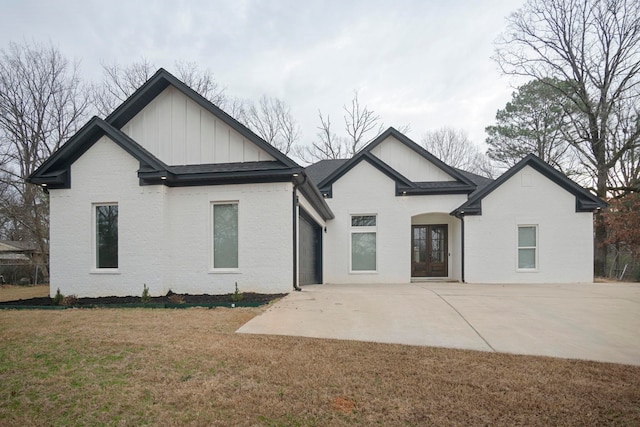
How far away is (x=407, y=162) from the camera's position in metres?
15.6

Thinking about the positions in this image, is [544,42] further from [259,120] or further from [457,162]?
[259,120]

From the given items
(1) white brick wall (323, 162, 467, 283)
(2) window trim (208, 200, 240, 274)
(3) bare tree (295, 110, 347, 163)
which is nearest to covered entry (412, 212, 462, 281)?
(1) white brick wall (323, 162, 467, 283)

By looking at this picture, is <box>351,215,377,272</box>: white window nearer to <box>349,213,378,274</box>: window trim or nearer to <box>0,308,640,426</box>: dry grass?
<box>349,213,378,274</box>: window trim

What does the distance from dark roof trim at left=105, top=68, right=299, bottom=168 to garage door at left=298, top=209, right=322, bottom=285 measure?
271 cm

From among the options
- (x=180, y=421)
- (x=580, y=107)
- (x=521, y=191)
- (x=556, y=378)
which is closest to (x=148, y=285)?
(x=180, y=421)

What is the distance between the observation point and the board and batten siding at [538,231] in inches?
535

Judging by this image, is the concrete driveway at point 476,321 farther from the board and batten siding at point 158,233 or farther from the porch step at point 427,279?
the porch step at point 427,279

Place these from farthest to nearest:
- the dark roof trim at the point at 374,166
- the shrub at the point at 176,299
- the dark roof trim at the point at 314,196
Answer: the dark roof trim at the point at 374,166, the dark roof trim at the point at 314,196, the shrub at the point at 176,299

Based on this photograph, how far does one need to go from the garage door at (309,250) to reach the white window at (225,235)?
2197 mm

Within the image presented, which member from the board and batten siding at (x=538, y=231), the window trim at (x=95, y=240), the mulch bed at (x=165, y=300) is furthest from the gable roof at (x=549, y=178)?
the window trim at (x=95, y=240)

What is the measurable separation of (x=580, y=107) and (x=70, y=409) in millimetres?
26771

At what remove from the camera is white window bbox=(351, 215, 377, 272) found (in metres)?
14.9

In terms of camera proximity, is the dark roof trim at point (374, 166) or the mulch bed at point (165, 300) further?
the dark roof trim at point (374, 166)

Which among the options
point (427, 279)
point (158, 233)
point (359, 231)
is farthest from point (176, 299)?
point (427, 279)
